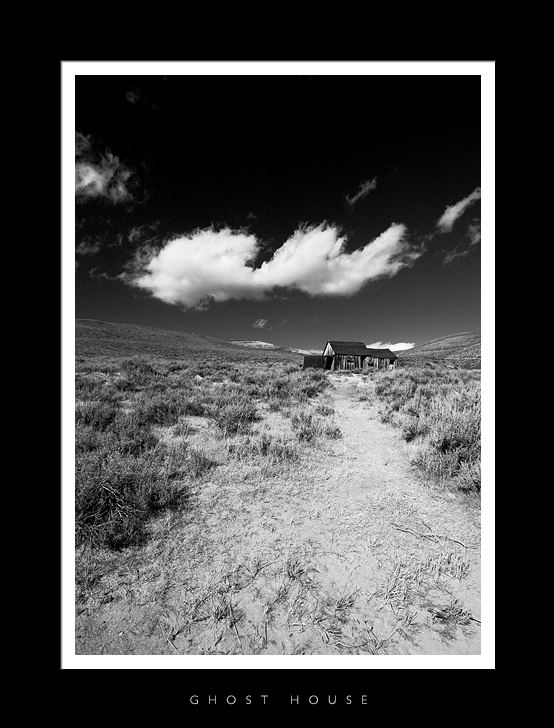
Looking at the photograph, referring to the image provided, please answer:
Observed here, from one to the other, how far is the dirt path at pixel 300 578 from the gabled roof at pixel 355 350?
85.1ft

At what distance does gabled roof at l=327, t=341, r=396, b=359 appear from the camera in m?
28.7

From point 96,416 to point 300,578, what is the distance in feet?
17.7

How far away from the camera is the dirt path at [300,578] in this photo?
170 centimetres

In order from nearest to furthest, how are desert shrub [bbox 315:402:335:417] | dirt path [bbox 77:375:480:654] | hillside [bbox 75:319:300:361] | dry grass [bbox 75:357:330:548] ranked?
dirt path [bbox 77:375:480:654], dry grass [bbox 75:357:330:548], desert shrub [bbox 315:402:335:417], hillside [bbox 75:319:300:361]

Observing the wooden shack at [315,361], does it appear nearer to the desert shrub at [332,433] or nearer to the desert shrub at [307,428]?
the desert shrub at [307,428]

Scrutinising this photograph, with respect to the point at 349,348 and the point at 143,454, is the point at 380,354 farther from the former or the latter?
the point at 143,454

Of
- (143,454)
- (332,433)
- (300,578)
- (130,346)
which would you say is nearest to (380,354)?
(332,433)

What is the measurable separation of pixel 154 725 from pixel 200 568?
2.97ft

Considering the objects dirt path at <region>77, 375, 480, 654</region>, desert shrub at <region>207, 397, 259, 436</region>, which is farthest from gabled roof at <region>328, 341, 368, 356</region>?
dirt path at <region>77, 375, 480, 654</region>

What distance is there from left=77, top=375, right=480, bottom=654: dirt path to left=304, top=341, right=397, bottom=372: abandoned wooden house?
24592 millimetres

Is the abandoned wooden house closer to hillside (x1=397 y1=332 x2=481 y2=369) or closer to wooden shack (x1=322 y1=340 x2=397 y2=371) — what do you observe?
wooden shack (x1=322 y1=340 x2=397 y2=371)

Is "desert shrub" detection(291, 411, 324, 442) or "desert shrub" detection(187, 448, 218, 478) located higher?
"desert shrub" detection(291, 411, 324, 442)
